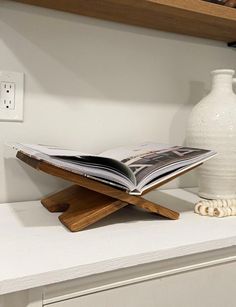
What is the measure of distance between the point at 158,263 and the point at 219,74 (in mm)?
519

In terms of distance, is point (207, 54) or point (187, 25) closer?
point (187, 25)

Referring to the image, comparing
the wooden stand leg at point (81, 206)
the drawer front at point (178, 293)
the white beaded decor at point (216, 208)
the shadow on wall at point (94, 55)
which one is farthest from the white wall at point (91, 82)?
the drawer front at point (178, 293)

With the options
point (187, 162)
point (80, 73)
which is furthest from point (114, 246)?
point (80, 73)

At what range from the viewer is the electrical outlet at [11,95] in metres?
0.80

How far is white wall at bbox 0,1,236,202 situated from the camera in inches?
32.7

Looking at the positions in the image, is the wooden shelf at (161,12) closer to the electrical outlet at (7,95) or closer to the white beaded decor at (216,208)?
the electrical outlet at (7,95)

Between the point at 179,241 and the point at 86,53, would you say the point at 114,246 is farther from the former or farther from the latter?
the point at 86,53

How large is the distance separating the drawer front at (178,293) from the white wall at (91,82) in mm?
427

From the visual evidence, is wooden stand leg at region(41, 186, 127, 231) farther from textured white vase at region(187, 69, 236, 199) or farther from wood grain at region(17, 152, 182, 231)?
textured white vase at region(187, 69, 236, 199)

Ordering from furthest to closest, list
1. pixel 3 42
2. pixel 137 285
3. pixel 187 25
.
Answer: pixel 187 25 → pixel 3 42 → pixel 137 285

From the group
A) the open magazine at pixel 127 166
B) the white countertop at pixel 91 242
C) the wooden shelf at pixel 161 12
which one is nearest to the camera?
the white countertop at pixel 91 242

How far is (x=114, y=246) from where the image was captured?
1.80 ft

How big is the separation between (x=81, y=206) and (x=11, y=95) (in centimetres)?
34

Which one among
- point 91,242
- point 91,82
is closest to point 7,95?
point 91,82
